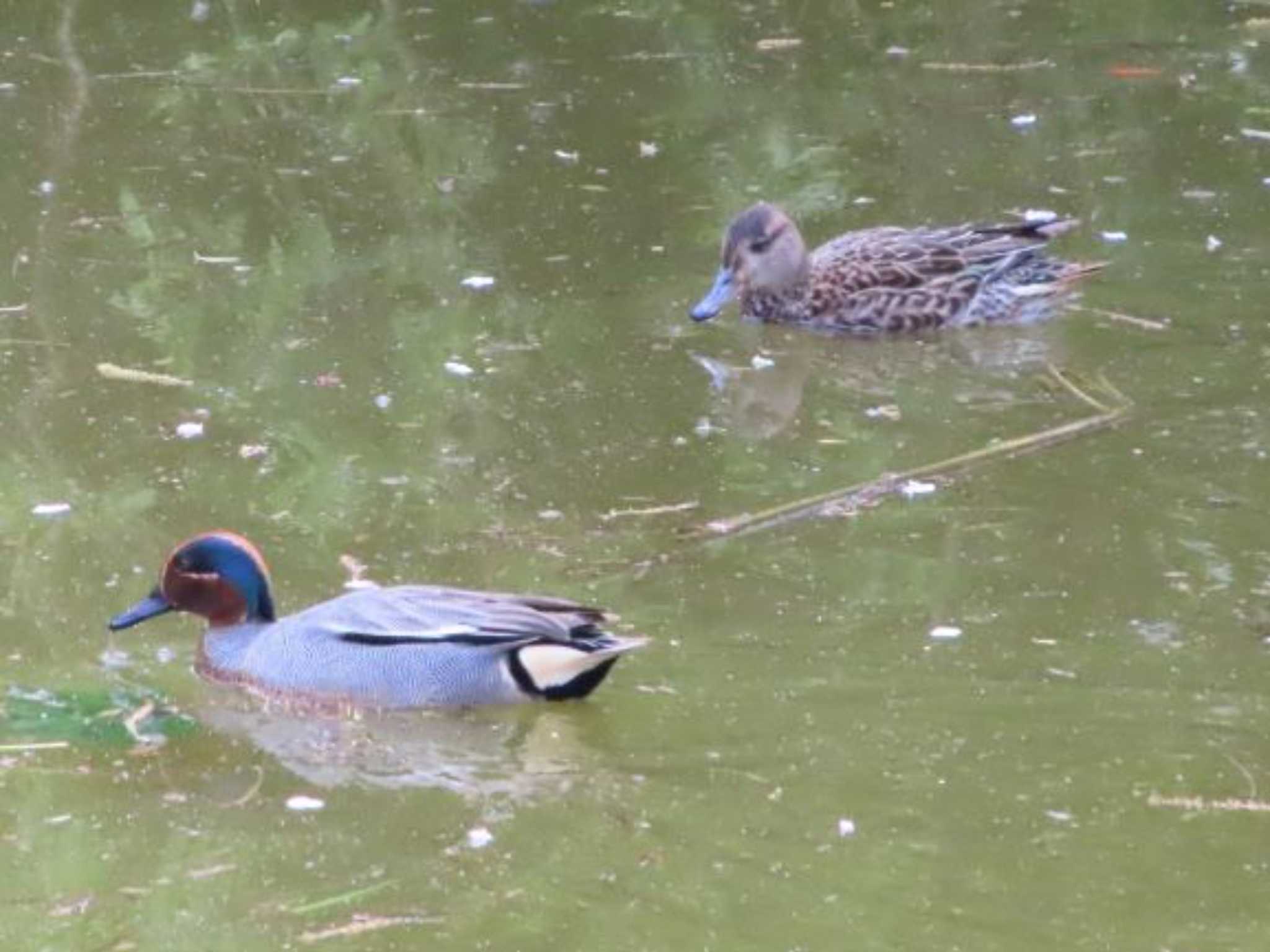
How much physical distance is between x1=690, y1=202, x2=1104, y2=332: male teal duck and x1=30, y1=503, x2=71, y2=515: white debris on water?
2569 millimetres

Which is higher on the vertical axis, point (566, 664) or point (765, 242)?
point (566, 664)

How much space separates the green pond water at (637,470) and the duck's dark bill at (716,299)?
0.09 meters

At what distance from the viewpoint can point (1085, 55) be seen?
12.6 metres

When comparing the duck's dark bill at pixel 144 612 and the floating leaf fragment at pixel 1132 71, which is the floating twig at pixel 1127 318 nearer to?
the floating leaf fragment at pixel 1132 71

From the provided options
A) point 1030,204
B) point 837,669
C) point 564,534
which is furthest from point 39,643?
point 1030,204

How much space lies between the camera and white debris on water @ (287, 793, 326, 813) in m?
6.32

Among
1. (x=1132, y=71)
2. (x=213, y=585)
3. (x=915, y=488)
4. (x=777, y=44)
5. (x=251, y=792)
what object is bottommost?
(x=1132, y=71)

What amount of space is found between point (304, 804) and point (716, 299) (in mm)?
3787

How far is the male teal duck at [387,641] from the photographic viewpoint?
6.97 m

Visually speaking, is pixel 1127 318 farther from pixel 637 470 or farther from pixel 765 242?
pixel 637 470

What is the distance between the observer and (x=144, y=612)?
7207 mm

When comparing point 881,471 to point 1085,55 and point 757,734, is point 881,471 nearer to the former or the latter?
point 757,734

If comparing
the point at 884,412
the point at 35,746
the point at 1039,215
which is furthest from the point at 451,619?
the point at 1039,215

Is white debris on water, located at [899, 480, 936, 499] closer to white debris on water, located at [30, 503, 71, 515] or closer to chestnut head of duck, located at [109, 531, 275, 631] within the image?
chestnut head of duck, located at [109, 531, 275, 631]
